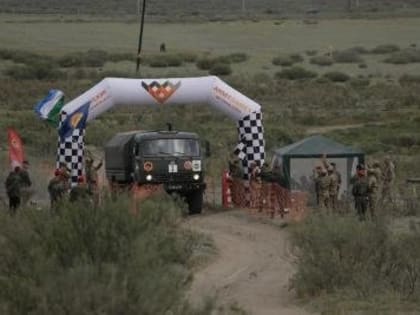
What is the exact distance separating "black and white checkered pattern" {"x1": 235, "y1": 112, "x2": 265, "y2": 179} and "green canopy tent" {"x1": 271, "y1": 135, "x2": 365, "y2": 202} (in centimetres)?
95

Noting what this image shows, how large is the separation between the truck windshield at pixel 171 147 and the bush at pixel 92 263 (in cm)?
1408

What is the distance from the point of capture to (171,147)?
1129 inches

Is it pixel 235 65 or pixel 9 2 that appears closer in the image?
pixel 235 65

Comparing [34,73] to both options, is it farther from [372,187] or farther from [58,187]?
[58,187]

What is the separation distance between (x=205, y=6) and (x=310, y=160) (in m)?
131

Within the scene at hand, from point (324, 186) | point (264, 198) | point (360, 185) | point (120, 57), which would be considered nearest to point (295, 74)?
point (120, 57)

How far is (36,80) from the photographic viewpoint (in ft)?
246

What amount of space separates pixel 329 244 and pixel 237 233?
793 cm

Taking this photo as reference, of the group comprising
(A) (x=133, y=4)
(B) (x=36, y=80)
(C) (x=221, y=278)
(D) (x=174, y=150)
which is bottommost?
(C) (x=221, y=278)

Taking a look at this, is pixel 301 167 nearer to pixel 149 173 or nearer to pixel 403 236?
pixel 149 173

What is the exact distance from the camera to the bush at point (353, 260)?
16844 millimetres

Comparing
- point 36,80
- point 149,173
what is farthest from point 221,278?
point 36,80

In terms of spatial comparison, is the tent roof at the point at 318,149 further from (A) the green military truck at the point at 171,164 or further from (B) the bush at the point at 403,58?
(B) the bush at the point at 403,58

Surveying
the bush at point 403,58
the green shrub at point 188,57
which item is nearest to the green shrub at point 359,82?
the bush at point 403,58
